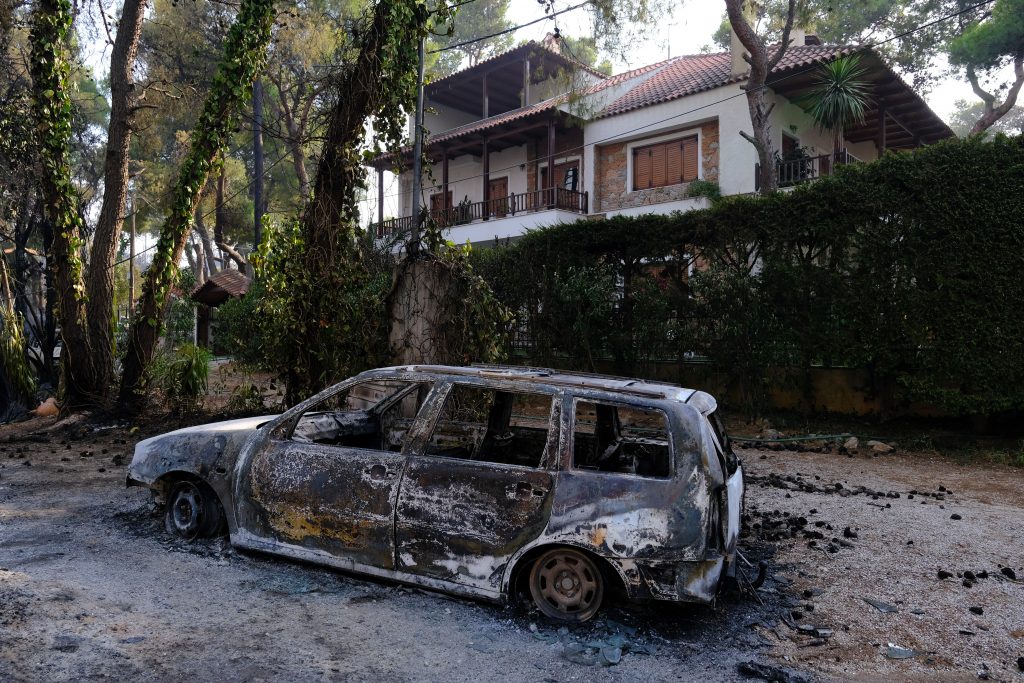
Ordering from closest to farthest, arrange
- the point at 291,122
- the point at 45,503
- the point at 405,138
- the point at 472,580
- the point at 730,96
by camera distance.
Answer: the point at 472,580, the point at 45,503, the point at 405,138, the point at 730,96, the point at 291,122

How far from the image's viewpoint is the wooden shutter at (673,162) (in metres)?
21.3

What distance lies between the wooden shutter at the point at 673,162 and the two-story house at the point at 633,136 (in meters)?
0.03

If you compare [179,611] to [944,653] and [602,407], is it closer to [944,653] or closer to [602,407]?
[602,407]

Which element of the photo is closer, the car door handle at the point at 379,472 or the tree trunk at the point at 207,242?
the car door handle at the point at 379,472

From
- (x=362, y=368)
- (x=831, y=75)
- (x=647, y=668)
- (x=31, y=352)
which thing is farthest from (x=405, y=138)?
(x=831, y=75)

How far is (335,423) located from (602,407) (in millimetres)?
2054

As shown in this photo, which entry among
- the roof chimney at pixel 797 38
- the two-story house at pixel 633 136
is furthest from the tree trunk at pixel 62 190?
the roof chimney at pixel 797 38

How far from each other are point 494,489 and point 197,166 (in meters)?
9.15

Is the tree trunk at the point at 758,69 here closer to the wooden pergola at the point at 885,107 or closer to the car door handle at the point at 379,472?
the wooden pergola at the point at 885,107

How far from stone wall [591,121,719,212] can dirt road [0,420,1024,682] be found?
53.6 feet

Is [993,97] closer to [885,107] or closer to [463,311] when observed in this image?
[885,107]

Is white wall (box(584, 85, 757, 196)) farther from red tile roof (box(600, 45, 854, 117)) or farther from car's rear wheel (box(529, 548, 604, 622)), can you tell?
car's rear wheel (box(529, 548, 604, 622))

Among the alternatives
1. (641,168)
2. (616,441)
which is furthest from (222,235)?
(616,441)

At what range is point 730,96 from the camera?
1952cm
